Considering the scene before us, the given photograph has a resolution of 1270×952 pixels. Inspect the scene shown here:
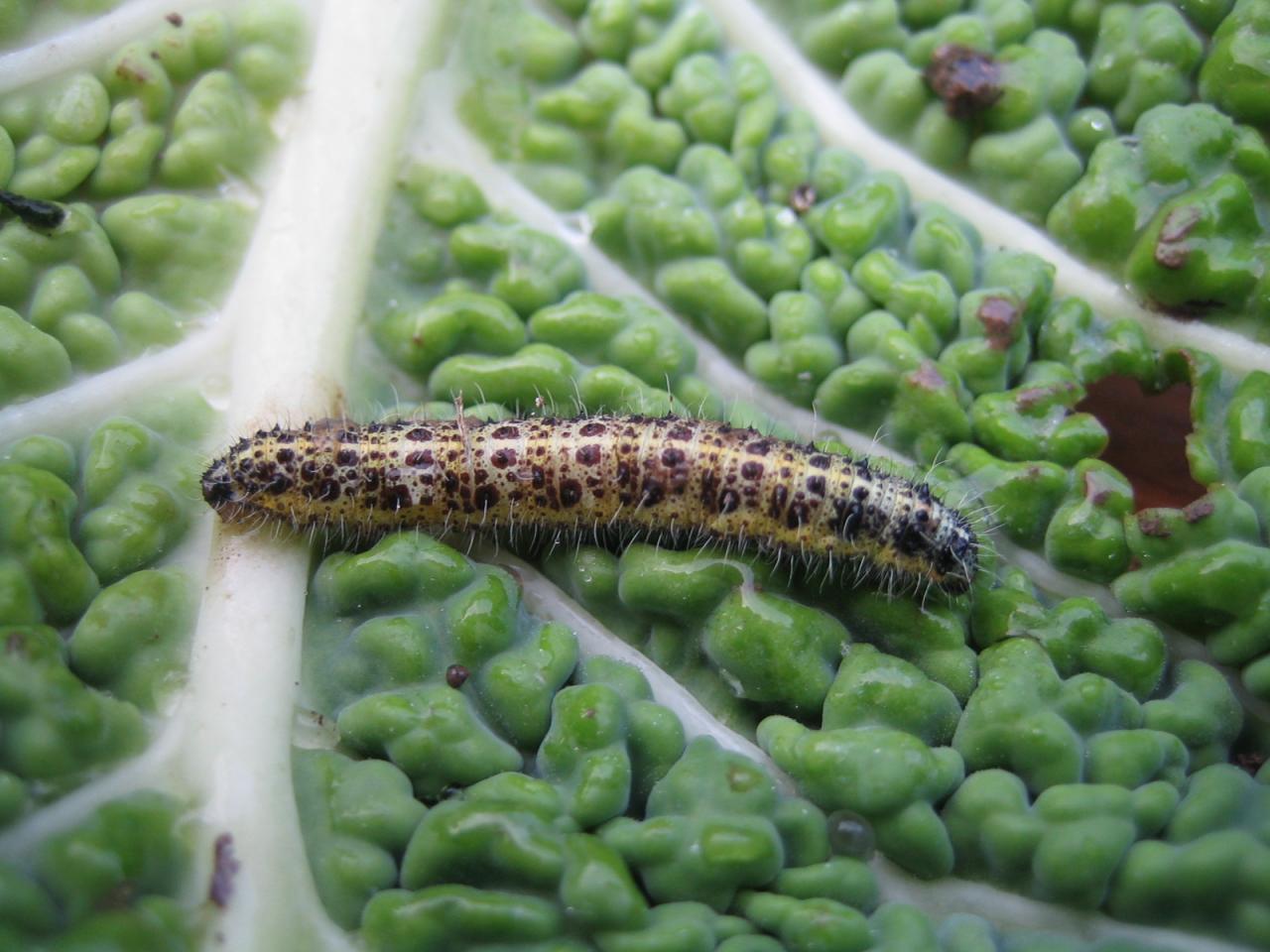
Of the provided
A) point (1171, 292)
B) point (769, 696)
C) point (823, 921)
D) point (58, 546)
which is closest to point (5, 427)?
point (58, 546)

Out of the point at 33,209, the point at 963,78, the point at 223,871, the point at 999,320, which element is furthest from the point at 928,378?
the point at 33,209

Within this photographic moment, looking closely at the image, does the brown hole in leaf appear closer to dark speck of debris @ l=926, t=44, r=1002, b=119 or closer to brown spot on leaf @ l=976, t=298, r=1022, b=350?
brown spot on leaf @ l=976, t=298, r=1022, b=350

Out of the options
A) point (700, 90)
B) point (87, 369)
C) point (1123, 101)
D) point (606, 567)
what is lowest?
point (606, 567)

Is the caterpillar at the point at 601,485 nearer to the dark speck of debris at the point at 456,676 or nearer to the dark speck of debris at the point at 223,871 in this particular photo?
the dark speck of debris at the point at 456,676

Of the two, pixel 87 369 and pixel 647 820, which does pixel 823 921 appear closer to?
pixel 647 820

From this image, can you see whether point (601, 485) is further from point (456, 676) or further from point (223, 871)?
point (223, 871)

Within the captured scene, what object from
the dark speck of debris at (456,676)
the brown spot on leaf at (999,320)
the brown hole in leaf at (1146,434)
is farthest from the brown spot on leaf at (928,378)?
the dark speck of debris at (456,676)
